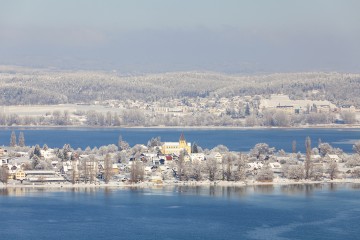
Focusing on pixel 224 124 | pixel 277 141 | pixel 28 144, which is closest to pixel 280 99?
pixel 224 124

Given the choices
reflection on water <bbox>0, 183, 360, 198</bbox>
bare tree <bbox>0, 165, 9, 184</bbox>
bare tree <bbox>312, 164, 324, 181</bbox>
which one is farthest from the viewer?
bare tree <bbox>312, 164, 324, 181</bbox>

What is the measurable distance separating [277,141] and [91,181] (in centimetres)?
1411

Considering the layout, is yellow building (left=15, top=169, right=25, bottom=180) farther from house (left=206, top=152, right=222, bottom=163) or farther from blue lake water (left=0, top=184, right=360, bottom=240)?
house (left=206, top=152, right=222, bottom=163)

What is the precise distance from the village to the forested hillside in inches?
1107

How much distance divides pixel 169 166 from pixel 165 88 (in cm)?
3955

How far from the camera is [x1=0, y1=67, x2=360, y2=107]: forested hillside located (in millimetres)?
62688

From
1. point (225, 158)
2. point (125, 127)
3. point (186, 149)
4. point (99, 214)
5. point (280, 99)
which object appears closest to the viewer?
point (99, 214)

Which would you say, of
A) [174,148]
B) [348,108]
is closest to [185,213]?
[174,148]

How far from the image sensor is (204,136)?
43.2 metres

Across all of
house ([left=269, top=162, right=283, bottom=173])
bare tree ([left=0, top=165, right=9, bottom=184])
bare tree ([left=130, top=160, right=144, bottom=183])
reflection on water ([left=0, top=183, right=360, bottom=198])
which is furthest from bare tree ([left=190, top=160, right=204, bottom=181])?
bare tree ([left=0, top=165, right=9, bottom=184])

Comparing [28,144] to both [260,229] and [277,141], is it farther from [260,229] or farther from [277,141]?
[260,229]

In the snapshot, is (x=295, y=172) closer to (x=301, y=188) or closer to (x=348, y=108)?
(x=301, y=188)

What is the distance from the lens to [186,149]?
1284 inches

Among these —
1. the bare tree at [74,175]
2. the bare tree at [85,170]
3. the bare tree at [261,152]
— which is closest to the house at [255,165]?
the bare tree at [261,152]
